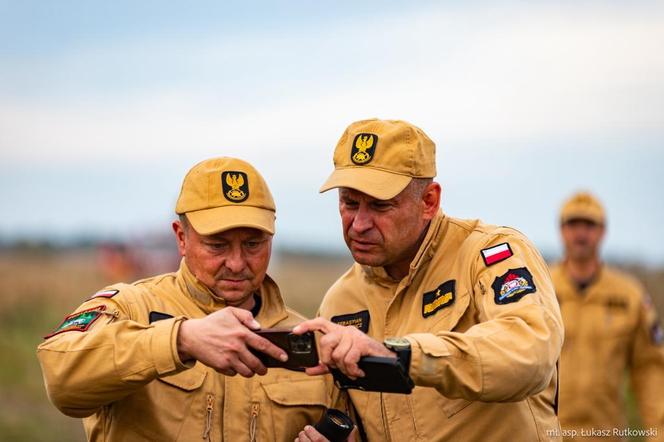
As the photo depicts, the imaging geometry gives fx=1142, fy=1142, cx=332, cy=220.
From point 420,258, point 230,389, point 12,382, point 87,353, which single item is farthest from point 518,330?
point 12,382

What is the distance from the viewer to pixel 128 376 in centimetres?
497

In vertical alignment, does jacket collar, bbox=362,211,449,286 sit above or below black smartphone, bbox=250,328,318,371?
above

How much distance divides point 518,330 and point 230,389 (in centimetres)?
146

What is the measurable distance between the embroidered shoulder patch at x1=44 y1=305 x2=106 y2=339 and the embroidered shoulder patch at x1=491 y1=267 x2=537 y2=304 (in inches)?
73.4

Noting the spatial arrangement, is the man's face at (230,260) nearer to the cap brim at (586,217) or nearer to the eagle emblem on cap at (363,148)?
the eagle emblem on cap at (363,148)

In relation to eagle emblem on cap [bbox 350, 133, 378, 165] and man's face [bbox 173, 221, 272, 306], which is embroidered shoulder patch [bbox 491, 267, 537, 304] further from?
man's face [bbox 173, 221, 272, 306]

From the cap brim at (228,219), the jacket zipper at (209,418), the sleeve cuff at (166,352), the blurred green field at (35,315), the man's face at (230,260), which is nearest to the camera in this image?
the sleeve cuff at (166,352)

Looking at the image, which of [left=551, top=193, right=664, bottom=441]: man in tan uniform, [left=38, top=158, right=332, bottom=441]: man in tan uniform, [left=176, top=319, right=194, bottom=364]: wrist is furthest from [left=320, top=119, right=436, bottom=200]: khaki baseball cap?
[left=551, top=193, right=664, bottom=441]: man in tan uniform

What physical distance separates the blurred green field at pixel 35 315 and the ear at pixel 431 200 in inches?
362

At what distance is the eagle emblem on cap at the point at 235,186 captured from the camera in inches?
224

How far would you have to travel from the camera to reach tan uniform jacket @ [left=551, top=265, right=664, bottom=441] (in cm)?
1038

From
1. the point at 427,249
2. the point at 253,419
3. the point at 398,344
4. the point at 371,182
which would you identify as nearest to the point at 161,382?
the point at 253,419

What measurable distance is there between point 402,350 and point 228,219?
49.6 inches

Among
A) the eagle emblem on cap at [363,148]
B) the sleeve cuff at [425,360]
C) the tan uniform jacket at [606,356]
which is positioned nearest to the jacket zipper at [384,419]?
the sleeve cuff at [425,360]
